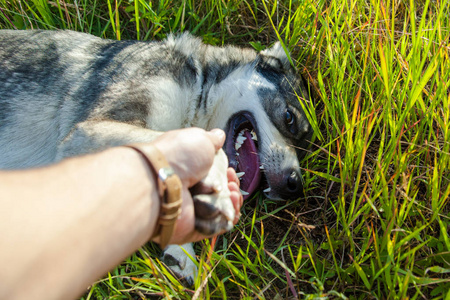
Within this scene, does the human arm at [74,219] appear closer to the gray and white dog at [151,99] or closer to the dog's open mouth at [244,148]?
the gray and white dog at [151,99]

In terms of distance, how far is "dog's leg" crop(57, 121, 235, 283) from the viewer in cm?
176

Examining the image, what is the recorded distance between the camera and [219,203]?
1795 mm

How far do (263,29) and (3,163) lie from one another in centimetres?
249

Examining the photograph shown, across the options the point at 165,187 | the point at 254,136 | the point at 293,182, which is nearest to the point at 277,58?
the point at 254,136

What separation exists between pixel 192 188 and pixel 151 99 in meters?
1.02

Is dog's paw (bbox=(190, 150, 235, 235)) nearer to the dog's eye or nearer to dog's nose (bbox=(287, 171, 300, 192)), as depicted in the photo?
dog's nose (bbox=(287, 171, 300, 192))

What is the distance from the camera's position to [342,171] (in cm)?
240

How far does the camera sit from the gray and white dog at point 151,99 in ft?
8.80

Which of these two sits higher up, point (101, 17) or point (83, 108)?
point (101, 17)

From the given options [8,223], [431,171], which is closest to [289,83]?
[431,171]

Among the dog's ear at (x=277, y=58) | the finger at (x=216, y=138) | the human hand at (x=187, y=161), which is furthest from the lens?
the dog's ear at (x=277, y=58)

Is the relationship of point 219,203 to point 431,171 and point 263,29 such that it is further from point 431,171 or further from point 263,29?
point 263,29

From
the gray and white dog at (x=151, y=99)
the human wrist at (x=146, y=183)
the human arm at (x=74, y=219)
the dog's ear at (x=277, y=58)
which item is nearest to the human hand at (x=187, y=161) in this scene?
the human arm at (x=74, y=219)

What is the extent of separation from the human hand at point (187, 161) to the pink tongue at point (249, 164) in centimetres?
109
